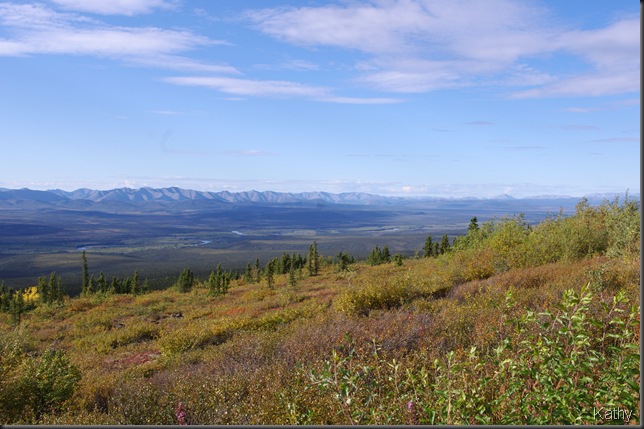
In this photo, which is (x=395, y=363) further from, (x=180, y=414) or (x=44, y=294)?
(x=44, y=294)

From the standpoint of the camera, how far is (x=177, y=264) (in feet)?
582

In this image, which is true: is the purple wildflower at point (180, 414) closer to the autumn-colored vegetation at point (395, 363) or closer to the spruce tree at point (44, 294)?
the autumn-colored vegetation at point (395, 363)

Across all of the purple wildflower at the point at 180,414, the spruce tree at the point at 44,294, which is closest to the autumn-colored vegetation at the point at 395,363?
the purple wildflower at the point at 180,414

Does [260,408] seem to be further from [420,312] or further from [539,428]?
[420,312]

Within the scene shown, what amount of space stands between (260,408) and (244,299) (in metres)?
28.9

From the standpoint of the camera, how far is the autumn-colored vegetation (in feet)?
12.0

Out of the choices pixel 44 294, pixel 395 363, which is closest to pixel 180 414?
pixel 395 363

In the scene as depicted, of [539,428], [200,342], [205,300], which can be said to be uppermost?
[539,428]

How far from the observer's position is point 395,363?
422 centimetres

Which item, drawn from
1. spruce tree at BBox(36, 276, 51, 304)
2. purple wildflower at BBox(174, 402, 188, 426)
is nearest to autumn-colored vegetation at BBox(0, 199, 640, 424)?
purple wildflower at BBox(174, 402, 188, 426)

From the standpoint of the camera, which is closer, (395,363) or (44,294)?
(395,363)

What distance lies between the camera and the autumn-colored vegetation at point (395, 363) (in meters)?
3.64

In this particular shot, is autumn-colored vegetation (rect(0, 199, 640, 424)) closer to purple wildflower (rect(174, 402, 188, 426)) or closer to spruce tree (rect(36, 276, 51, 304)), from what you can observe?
purple wildflower (rect(174, 402, 188, 426))

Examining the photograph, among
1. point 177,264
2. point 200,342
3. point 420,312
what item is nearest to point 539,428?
point 420,312
